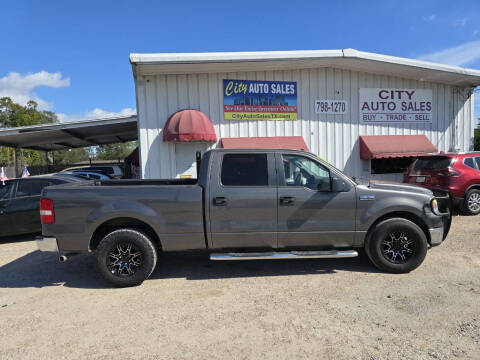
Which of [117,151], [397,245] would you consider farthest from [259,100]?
[117,151]

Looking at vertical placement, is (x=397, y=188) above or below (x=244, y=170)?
below

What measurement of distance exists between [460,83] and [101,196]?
13.9m

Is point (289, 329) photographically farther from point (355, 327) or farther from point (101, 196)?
point (101, 196)

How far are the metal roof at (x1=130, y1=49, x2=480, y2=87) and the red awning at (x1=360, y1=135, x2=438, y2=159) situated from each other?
2.44 metres

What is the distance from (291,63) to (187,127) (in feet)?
13.5

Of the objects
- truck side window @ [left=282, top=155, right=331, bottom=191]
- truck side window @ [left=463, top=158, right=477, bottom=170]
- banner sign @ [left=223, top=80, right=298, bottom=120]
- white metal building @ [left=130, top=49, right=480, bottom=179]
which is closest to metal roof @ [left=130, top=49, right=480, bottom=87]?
white metal building @ [left=130, top=49, right=480, bottom=179]

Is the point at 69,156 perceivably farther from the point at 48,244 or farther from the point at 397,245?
the point at 397,245

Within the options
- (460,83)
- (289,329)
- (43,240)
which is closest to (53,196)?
(43,240)

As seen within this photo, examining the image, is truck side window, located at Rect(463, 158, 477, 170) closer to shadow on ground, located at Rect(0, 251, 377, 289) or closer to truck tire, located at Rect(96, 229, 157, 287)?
shadow on ground, located at Rect(0, 251, 377, 289)

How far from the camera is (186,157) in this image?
10.1m

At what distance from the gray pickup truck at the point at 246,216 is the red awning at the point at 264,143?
5.75 meters

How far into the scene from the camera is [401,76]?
11.4 metres

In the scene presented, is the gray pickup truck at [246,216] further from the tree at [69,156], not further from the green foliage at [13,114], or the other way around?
the tree at [69,156]

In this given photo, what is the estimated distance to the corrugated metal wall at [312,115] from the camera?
988 centimetres
